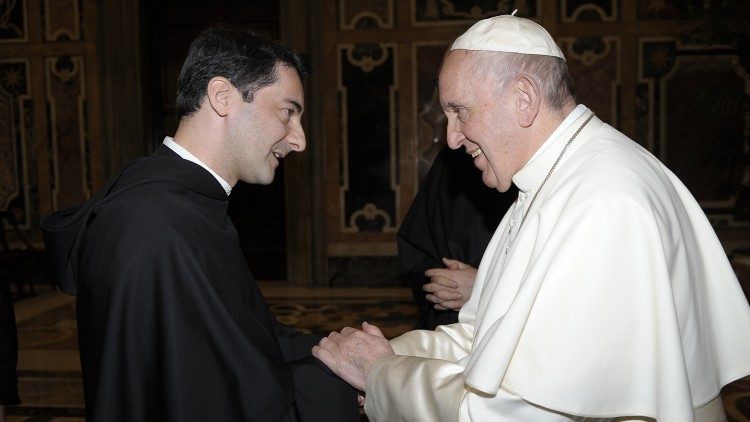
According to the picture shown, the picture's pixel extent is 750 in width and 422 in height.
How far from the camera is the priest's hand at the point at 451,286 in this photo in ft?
9.93

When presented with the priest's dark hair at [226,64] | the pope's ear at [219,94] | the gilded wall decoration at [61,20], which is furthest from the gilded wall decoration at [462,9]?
the pope's ear at [219,94]

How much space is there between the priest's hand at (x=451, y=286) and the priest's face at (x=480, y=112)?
1.01m

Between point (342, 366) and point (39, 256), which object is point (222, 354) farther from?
point (39, 256)

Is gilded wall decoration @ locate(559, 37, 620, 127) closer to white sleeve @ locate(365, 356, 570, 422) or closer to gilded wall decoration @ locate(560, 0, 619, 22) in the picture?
gilded wall decoration @ locate(560, 0, 619, 22)

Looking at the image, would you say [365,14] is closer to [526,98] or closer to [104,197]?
[526,98]

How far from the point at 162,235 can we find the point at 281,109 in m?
0.62

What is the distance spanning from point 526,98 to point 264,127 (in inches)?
32.0

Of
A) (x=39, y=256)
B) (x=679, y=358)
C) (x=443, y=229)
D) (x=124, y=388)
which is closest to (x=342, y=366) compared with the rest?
(x=124, y=388)

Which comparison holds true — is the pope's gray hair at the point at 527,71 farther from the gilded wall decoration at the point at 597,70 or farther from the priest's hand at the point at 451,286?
the gilded wall decoration at the point at 597,70

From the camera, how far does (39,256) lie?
7.69m

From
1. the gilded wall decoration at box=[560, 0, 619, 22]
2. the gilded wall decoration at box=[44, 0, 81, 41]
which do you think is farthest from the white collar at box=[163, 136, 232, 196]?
the gilded wall decoration at box=[44, 0, 81, 41]

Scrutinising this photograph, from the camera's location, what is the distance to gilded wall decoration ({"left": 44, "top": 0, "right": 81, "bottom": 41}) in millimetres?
8242

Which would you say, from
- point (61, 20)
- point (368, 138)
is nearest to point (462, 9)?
point (368, 138)

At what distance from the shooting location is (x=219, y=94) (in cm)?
209
